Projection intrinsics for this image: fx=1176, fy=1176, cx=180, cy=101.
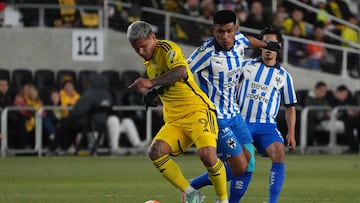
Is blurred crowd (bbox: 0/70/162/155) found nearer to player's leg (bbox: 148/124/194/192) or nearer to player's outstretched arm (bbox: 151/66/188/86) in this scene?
player's leg (bbox: 148/124/194/192)

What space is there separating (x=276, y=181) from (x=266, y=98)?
1.16 metres

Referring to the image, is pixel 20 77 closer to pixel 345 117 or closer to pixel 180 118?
pixel 345 117

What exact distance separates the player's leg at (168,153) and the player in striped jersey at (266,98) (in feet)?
5.97

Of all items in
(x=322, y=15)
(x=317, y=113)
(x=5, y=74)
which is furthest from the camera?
(x=322, y=15)

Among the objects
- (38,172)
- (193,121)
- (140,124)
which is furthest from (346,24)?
(193,121)

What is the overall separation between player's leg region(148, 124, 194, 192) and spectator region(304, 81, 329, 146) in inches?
520

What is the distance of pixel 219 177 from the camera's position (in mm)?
11750

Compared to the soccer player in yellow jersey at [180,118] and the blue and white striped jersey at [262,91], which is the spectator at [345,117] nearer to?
the blue and white striped jersey at [262,91]

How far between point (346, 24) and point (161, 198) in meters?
14.9

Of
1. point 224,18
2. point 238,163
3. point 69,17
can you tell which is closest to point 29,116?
point 69,17

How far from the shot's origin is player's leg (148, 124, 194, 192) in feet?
38.6

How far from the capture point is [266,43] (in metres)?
12.8

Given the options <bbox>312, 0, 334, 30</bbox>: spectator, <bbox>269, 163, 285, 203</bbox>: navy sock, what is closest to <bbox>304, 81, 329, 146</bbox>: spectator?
<bbox>312, 0, 334, 30</bbox>: spectator

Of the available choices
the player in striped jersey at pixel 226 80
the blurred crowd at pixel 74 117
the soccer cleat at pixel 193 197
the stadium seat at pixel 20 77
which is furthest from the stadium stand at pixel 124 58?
the soccer cleat at pixel 193 197
